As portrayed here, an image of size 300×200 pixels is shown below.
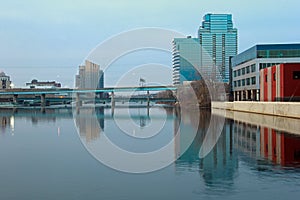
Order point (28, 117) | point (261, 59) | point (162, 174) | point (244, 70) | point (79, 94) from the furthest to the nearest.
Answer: point (79, 94)
point (244, 70)
point (261, 59)
point (28, 117)
point (162, 174)

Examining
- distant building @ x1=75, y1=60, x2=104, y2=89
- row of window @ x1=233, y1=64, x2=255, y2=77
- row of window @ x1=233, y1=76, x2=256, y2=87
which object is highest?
row of window @ x1=233, y1=64, x2=255, y2=77

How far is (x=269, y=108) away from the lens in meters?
47.5

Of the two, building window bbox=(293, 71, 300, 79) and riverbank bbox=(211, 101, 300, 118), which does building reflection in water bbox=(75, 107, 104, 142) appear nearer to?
riverbank bbox=(211, 101, 300, 118)

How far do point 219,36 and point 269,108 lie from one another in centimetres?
11870

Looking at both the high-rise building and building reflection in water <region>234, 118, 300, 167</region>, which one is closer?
building reflection in water <region>234, 118, 300, 167</region>

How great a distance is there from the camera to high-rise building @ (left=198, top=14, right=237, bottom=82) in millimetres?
151500

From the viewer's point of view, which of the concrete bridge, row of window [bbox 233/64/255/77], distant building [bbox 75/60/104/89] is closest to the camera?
distant building [bbox 75/60/104/89]

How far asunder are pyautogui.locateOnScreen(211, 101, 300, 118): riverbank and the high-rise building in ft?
269

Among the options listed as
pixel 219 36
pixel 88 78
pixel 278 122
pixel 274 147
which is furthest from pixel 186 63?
pixel 219 36

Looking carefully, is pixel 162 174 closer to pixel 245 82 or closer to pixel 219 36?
pixel 245 82

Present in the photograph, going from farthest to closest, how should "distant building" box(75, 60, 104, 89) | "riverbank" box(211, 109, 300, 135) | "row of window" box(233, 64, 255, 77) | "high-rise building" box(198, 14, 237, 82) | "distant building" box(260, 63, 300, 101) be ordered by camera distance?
"high-rise building" box(198, 14, 237, 82) < "row of window" box(233, 64, 255, 77) < "distant building" box(75, 60, 104, 89) < "distant building" box(260, 63, 300, 101) < "riverbank" box(211, 109, 300, 135)

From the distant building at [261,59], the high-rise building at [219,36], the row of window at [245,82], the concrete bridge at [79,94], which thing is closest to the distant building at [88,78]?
the concrete bridge at [79,94]

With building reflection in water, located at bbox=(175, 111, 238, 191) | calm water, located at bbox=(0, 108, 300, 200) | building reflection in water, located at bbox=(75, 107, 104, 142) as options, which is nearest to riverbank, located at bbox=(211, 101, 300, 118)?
building reflection in water, located at bbox=(75, 107, 104, 142)

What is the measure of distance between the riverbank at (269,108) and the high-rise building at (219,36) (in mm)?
82080
